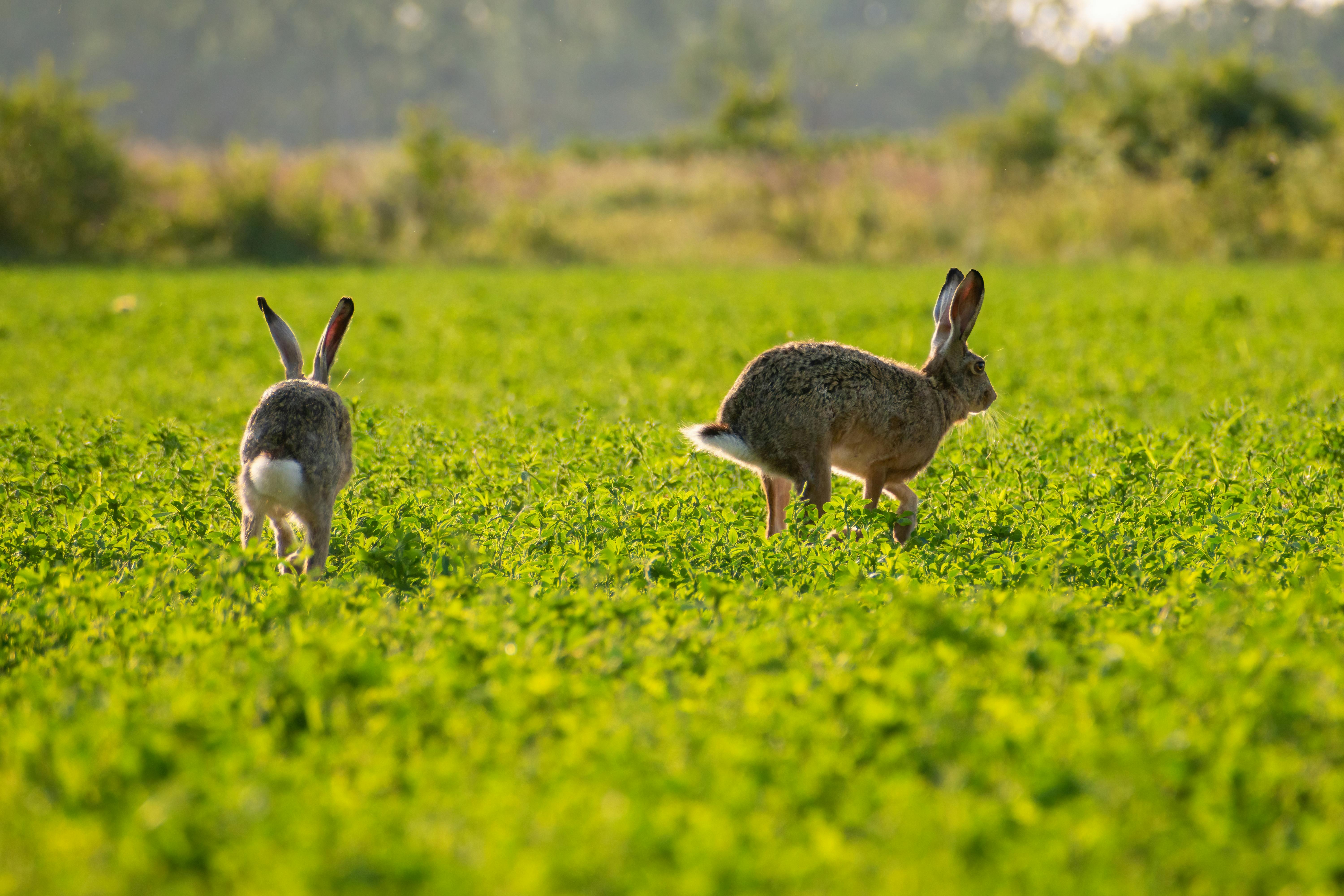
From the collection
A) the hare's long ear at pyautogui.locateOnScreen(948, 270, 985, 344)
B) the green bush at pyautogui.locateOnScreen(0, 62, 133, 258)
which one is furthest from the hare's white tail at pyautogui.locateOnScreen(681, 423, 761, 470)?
the green bush at pyautogui.locateOnScreen(0, 62, 133, 258)

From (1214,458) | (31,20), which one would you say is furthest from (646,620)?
(31,20)

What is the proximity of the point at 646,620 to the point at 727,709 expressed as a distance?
109cm

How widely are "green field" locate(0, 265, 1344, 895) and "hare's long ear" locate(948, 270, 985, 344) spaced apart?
91 centimetres

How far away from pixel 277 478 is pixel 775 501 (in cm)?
273

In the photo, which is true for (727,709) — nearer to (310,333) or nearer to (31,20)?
(310,333)

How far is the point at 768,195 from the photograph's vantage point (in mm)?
39406

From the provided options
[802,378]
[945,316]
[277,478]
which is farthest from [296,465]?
[945,316]

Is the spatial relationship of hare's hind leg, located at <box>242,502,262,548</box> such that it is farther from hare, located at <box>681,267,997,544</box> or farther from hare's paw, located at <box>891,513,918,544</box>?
hare's paw, located at <box>891,513,918,544</box>

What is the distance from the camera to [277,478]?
5.75 meters

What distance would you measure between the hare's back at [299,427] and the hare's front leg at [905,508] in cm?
295

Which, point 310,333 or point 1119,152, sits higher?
point 1119,152

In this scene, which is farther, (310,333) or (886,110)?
(886,110)

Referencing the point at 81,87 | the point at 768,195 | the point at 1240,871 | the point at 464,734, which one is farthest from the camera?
the point at 81,87

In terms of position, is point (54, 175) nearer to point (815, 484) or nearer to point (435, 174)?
point (435, 174)
